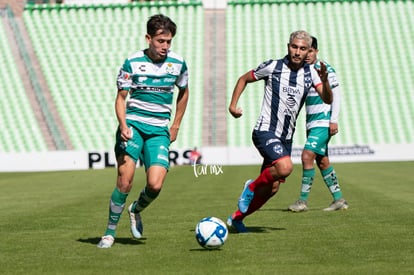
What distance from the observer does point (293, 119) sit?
1040 cm

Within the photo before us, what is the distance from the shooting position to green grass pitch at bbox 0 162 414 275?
7340mm

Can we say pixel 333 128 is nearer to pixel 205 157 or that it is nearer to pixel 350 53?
pixel 205 157

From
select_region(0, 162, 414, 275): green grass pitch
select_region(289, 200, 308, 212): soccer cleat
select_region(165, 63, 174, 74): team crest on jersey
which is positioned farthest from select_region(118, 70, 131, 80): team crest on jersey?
select_region(289, 200, 308, 212): soccer cleat

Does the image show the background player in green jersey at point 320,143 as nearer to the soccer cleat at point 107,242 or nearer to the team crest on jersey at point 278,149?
the team crest on jersey at point 278,149

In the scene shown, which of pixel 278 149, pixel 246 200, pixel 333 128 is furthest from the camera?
pixel 333 128

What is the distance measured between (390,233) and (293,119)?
1.85 metres

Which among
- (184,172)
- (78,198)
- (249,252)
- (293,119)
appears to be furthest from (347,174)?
(249,252)

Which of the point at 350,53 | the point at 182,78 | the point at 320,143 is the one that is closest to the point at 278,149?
the point at 182,78

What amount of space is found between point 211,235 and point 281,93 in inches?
105

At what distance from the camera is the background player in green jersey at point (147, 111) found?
8.78 m

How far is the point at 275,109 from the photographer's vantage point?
10.3 metres

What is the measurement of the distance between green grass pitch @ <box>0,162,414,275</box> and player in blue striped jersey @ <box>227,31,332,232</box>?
17.2 inches

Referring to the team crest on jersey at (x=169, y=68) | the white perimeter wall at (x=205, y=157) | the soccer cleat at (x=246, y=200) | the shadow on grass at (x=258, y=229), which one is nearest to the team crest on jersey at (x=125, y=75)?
the team crest on jersey at (x=169, y=68)

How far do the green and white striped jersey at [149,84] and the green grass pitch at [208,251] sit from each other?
4.50 ft
